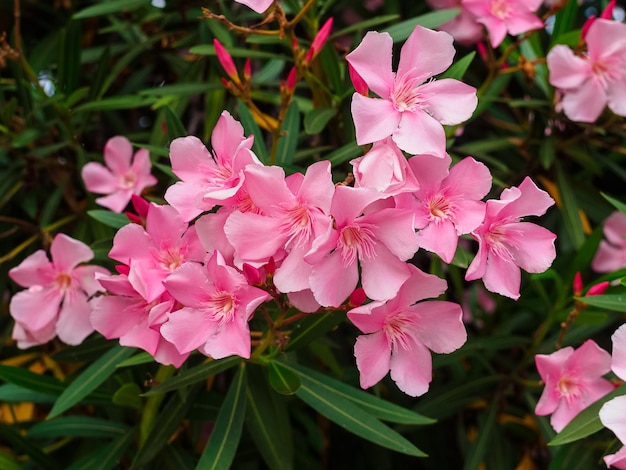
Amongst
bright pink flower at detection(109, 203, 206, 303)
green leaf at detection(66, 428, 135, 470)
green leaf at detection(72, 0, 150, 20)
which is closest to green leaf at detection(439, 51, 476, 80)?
bright pink flower at detection(109, 203, 206, 303)

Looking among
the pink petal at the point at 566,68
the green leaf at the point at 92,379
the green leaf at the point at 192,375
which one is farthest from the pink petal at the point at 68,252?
the pink petal at the point at 566,68

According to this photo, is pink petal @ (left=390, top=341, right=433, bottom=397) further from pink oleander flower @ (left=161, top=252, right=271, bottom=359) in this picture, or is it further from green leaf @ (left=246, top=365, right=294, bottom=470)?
green leaf @ (left=246, top=365, right=294, bottom=470)

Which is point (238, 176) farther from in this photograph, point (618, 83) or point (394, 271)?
point (618, 83)

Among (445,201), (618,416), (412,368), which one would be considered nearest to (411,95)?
(445,201)

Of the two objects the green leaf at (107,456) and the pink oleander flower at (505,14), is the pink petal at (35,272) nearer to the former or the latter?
the green leaf at (107,456)

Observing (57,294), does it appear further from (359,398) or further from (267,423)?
(359,398)

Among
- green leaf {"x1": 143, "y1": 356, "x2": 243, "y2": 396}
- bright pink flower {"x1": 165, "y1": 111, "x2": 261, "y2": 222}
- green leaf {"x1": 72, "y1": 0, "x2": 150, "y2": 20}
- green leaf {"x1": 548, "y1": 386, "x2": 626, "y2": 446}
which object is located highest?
bright pink flower {"x1": 165, "y1": 111, "x2": 261, "y2": 222}
